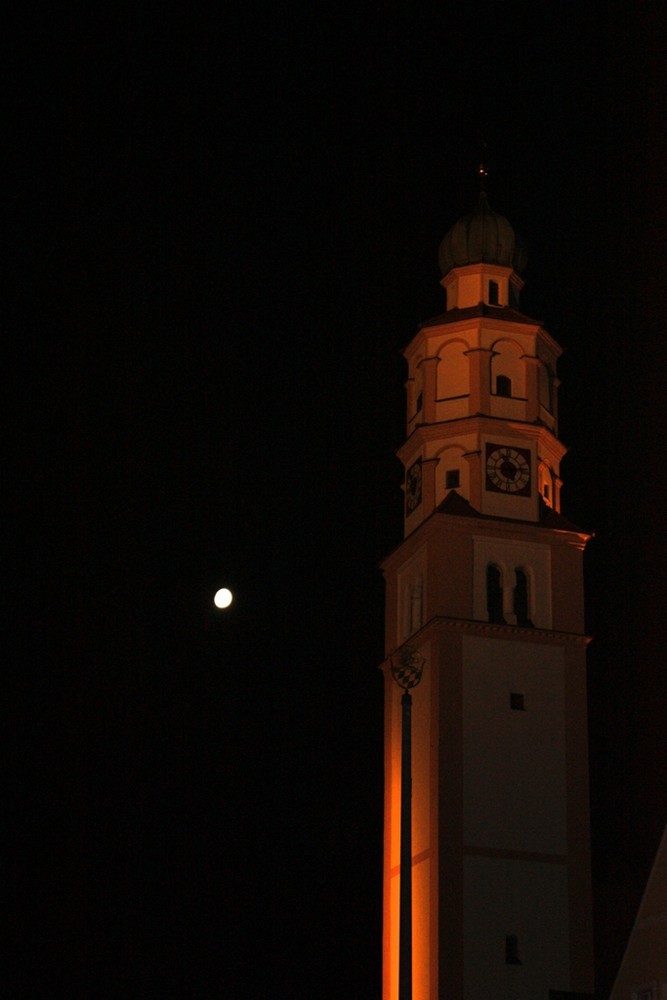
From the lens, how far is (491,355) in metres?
47.1

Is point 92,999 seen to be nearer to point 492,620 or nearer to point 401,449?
point 492,620

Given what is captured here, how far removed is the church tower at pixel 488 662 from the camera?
39531mm

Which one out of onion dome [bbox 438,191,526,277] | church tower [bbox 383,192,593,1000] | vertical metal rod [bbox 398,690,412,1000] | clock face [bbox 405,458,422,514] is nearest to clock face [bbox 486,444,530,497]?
church tower [bbox 383,192,593,1000]

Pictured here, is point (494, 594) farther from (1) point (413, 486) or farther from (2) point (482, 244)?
(2) point (482, 244)

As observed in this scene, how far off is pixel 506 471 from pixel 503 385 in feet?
8.94

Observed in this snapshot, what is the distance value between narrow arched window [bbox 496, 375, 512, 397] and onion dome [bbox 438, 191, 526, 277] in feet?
13.3

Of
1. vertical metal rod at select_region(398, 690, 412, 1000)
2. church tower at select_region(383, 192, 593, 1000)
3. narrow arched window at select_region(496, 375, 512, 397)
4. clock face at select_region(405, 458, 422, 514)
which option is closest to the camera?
vertical metal rod at select_region(398, 690, 412, 1000)

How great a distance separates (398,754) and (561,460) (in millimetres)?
9559

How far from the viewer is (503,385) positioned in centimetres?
4691

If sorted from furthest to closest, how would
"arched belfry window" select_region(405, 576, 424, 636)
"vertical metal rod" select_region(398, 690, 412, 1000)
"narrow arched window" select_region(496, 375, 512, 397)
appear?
"narrow arched window" select_region(496, 375, 512, 397) < "arched belfry window" select_region(405, 576, 424, 636) < "vertical metal rod" select_region(398, 690, 412, 1000)

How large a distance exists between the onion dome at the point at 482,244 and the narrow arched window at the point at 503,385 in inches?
160

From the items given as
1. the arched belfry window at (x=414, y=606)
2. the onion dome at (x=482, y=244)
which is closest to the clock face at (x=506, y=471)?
the arched belfry window at (x=414, y=606)

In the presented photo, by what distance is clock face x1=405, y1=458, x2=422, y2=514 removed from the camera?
46.2 meters

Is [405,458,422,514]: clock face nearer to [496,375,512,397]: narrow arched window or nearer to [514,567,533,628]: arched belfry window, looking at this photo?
[496,375,512,397]: narrow arched window
